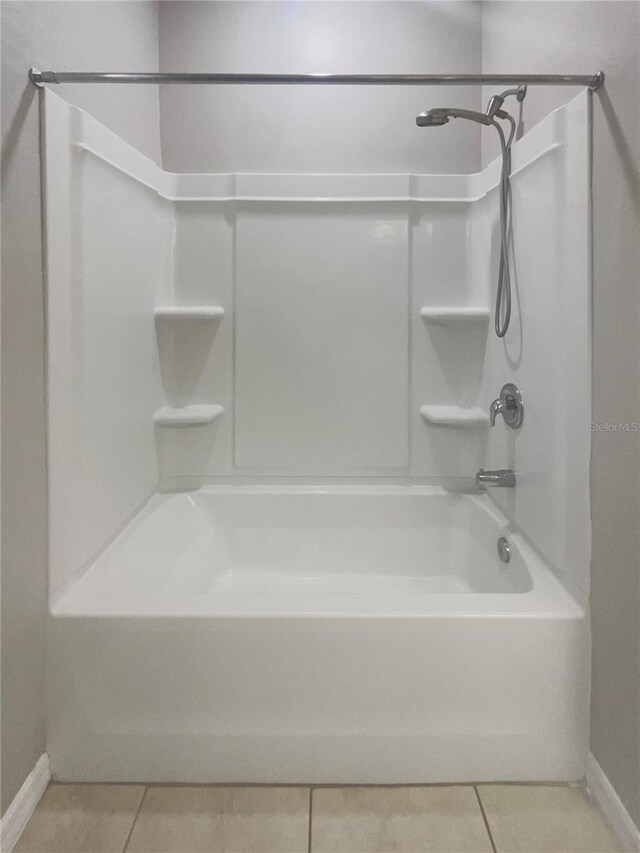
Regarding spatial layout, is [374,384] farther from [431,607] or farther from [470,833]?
[470,833]

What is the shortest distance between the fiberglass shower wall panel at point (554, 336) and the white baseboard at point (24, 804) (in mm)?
1259

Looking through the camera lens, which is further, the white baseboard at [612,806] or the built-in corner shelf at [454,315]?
the built-in corner shelf at [454,315]

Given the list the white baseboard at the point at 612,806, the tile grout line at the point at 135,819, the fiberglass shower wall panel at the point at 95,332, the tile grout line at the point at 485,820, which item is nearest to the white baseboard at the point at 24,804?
the tile grout line at the point at 135,819

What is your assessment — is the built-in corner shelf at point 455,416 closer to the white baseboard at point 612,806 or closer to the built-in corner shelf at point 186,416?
the built-in corner shelf at point 186,416

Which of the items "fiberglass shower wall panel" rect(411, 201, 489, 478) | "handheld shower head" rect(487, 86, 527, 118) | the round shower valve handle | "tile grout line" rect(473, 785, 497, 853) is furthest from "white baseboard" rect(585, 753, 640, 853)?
"handheld shower head" rect(487, 86, 527, 118)

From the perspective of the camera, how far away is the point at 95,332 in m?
1.66

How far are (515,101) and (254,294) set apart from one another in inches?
41.2

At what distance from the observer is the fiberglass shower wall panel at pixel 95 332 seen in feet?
4.74

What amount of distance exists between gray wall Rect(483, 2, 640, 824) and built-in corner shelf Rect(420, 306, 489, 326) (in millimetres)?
815

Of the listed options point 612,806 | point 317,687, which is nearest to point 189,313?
point 317,687

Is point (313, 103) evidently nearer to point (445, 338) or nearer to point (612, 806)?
Result: point (445, 338)

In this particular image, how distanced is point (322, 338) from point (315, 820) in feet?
5.00

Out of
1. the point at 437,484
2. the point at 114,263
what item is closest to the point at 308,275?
Result: the point at 114,263

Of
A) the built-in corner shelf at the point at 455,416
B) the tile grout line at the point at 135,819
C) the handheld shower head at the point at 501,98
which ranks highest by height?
the handheld shower head at the point at 501,98
